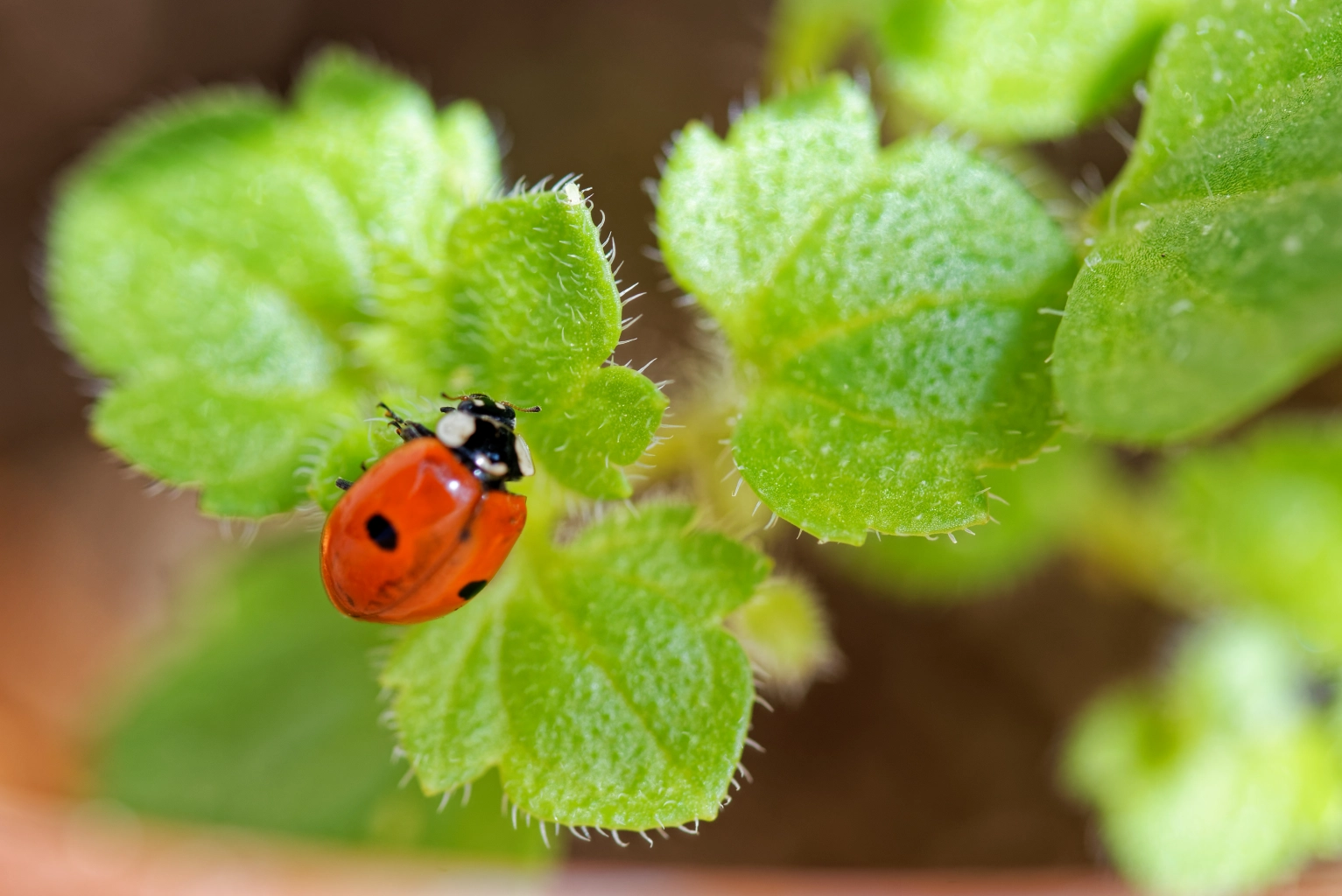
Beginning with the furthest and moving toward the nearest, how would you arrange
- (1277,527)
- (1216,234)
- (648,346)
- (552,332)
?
(648,346)
(1277,527)
(552,332)
(1216,234)

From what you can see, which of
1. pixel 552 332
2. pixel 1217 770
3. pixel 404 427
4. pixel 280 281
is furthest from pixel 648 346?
pixel 1217 770

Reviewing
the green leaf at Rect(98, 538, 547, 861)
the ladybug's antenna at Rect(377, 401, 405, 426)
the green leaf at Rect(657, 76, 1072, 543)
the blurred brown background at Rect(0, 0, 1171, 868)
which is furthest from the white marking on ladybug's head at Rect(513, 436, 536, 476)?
the blurred brown background at Rect(0, 0, 1171, 868)

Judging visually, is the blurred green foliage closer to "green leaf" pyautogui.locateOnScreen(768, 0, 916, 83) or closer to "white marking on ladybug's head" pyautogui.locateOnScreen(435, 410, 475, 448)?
"green leaf" pyautogui.locateOnScreen(768, 0, 916, 83)

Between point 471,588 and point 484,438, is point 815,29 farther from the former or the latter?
point 471,588

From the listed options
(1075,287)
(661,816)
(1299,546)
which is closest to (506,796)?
(661,816)

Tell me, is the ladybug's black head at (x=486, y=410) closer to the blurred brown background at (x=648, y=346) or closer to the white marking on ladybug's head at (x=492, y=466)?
the white marking on ladybug's head at (x=492, y=466)

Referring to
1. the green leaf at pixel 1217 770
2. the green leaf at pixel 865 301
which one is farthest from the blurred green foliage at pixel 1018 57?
the green leaf at pixel 1217 770

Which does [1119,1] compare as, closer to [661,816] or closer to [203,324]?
[661,816]
